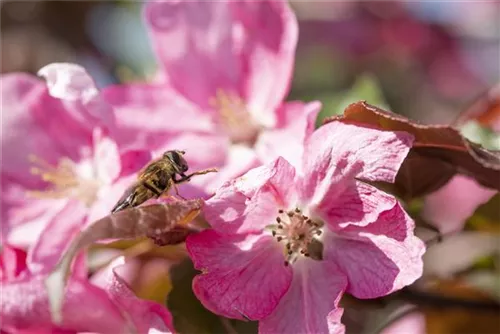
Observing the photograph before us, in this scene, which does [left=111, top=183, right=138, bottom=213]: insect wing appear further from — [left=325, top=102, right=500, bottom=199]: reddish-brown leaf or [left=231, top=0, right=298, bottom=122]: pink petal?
[left=231, top=0, right=298, bottom=122]: pink petal

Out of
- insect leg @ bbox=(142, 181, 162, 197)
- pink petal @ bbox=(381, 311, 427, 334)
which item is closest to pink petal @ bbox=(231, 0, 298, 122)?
insect leg @ bbox=(142, 181, 162, 197)

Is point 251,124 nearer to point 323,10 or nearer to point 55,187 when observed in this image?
point 55,187

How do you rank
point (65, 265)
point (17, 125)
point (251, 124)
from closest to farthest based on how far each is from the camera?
point (65, 265) → point (17, 125) → point (251, 124)

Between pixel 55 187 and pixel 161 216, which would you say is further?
pixel 55 187

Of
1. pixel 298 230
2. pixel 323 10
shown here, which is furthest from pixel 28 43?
pixel 298 230

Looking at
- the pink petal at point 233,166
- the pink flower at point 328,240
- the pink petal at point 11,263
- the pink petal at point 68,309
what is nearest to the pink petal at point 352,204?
the pink flower at point 328,240

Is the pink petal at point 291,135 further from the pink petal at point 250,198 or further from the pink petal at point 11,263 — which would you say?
the pink petal at point 11,263
